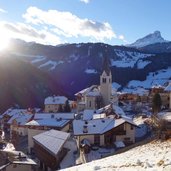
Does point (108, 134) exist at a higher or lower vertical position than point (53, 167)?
higher

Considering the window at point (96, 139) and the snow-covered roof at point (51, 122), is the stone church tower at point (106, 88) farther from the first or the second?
the window at point (96, 139)

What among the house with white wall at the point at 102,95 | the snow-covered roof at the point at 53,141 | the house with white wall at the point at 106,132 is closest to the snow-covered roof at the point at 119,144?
the house with white wall at the point at 106,132

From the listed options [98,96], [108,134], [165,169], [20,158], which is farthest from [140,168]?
[98,96]

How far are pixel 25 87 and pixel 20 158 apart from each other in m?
143

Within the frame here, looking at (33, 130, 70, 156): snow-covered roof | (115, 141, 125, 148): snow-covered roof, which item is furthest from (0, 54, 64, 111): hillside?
(115, 141, 125, 148): snow-covered roof

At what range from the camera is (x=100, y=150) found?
174 feet

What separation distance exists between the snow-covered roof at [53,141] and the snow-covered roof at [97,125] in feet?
8.23

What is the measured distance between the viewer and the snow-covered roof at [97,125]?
56.8 meters

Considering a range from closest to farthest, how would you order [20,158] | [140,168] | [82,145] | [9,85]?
[140,168] → [20,158] → [82,145] → [9,85]

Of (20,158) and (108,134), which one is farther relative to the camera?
(108,134)

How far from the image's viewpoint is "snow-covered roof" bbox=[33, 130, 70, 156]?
51044 millimetres

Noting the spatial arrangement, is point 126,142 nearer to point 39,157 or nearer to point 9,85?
point 39,157

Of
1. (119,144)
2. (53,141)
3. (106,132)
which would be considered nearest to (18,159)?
(53,141)

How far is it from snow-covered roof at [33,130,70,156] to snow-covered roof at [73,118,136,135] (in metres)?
2.51
